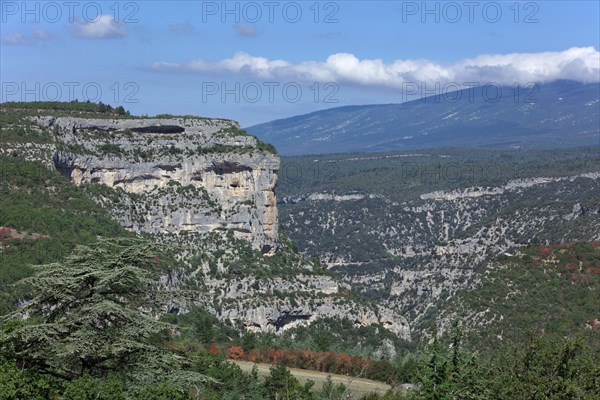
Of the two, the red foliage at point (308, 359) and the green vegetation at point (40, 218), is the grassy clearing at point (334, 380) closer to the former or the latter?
the red foliage at point (308, 359)

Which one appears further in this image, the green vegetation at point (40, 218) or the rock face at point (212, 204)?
the rock face at point (212, 204)

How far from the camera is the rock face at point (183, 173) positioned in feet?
318

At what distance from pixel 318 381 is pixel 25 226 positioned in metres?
28.8

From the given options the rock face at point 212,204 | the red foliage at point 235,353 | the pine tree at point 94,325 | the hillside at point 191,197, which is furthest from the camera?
the rock face at point 212,204

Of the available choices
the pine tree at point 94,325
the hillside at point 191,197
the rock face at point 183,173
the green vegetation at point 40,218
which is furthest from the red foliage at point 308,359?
the pine tree at point 94,325

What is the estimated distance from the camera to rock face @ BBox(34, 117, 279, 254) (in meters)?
96.9

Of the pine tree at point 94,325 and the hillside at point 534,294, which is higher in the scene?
the pine tree at point 94,325

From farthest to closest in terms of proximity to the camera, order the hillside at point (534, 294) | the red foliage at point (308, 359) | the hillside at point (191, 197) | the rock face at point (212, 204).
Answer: the rock face at point (212, 204) → the hillside at point (191, 197) → the hillside at point (534, 294) → the red foliage at point (308, 359)

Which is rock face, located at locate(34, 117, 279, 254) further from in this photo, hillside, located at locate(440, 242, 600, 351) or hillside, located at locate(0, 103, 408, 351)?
hillside, located at locate(440, 242, 600, 351)

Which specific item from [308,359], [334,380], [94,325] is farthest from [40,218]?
[94,325]

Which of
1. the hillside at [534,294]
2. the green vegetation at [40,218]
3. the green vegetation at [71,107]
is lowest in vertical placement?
the hillside at [534,294]

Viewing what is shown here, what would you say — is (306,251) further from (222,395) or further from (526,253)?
(222,395)

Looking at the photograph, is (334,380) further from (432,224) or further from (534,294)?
(432,224)

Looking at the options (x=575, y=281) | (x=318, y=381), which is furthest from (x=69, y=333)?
(x=575, y=281)
